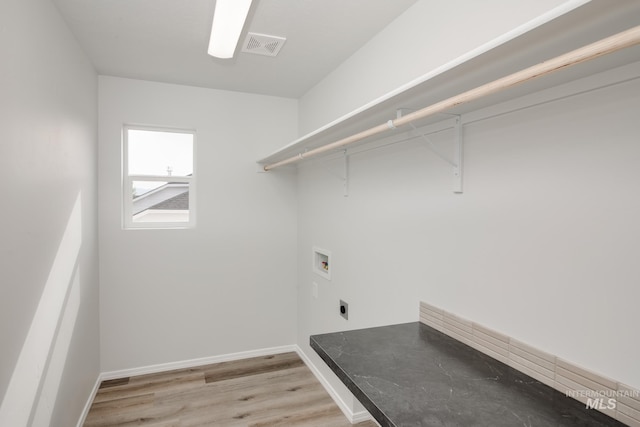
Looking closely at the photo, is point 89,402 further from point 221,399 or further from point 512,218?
point 512,218

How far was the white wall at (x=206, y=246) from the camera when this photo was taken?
10.1ft

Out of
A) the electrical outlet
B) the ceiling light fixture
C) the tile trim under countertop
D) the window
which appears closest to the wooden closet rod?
the tile trim under countertop

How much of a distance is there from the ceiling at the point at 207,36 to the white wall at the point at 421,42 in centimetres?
10

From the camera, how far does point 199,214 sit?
3332 mm

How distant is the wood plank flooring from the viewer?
2.57 metres

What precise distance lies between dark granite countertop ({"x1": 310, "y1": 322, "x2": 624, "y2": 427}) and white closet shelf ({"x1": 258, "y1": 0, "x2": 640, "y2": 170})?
0.97 metres

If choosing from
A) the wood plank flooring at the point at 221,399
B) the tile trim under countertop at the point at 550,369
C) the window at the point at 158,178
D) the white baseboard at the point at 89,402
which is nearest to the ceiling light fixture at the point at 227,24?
the window at the point at 158,178

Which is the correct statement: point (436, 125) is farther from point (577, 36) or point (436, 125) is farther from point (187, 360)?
point (187, 360)

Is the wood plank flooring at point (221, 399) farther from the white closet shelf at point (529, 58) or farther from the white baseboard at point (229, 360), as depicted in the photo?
the white closet shelf at point (529, 58)

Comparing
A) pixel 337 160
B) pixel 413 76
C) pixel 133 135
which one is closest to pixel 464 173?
pixel 413 76

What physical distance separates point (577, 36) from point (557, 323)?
35.3 inches

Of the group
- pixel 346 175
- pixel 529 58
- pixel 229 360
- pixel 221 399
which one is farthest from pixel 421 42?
pixel 229 360

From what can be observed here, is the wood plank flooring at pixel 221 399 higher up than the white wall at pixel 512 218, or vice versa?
the white wall at pixel 512 218

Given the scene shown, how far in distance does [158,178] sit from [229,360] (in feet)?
6.05
